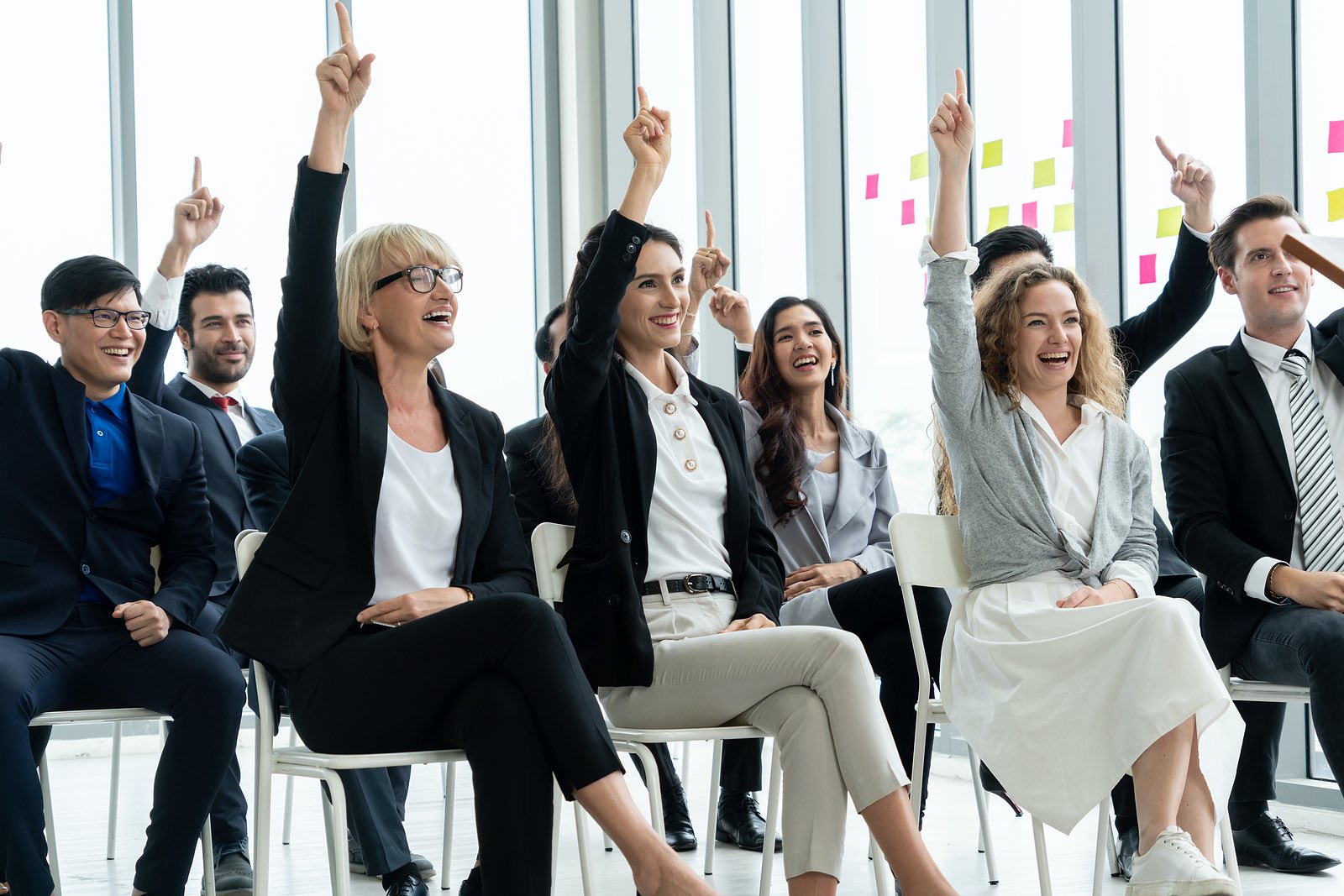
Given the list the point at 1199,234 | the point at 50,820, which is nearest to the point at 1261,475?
the point at 1199,234

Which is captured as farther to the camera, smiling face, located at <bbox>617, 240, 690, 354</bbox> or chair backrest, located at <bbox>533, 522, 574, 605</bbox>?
smiling face, located at <bbox>617, 240, 690, 354</bbox>

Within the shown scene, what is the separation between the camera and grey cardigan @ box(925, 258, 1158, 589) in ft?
8.91

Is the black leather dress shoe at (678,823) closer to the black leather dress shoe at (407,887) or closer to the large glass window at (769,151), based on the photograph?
the black leather dress shoe at (407,887)

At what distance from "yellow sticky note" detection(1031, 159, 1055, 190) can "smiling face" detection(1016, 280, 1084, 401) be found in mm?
1768

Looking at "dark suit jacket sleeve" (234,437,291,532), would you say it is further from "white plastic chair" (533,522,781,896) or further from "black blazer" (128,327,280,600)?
"white plastic chair" (533,522,781,896)

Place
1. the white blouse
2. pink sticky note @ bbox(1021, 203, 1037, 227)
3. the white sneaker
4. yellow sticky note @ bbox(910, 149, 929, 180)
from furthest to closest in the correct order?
1. yellow sticky note @ bbox(910, 149, 929, 180)
2. pink sticky note @ bbox(1021, 203, 1037, 227)
3. the white blouse
4. the white sneaker

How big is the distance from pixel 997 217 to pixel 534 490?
2.24 m

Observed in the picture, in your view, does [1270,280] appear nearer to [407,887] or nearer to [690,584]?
[690,584]

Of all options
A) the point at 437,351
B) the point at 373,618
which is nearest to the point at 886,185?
the point at 437,351

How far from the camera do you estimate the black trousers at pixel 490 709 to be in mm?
2014

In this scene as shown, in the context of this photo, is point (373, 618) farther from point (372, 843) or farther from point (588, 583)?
point (372, 843)

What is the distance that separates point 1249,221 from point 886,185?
2236 mm

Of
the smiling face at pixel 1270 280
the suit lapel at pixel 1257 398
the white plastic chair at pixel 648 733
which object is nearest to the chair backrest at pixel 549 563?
the white plastic chair at pixel 648 733

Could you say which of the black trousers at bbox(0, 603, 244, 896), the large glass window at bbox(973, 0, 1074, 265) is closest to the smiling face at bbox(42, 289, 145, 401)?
the black trousers at bbox(0, 603, 244, 896)
